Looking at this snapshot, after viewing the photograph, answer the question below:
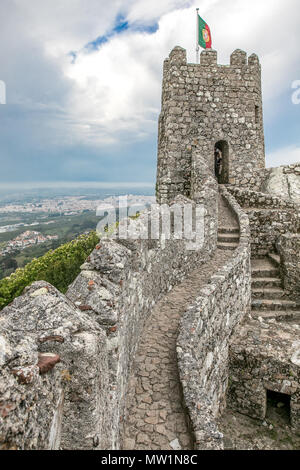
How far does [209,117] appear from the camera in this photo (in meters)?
12.4

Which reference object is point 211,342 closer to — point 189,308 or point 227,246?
point 189,308

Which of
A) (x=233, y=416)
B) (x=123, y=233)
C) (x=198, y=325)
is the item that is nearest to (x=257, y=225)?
(x=233, y=416)

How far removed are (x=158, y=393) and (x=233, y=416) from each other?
3.79 metres

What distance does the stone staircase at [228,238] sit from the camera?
348 inches

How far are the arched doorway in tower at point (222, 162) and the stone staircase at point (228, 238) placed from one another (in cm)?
425

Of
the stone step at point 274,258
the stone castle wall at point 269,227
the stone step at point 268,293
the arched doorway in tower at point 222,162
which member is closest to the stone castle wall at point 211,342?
the stone step at point 268,293

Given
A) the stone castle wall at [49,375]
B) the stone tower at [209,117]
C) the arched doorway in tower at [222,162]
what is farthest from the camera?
the arched doorway in tower at [222,162]

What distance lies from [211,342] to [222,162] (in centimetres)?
991

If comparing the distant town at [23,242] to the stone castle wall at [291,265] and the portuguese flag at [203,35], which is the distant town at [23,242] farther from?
the stone castle wall at [291,265]

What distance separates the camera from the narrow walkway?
284 centimetres

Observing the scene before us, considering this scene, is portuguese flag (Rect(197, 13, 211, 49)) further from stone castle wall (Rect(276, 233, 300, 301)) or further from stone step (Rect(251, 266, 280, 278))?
stone step (Rect(251, 266, 280, 278))

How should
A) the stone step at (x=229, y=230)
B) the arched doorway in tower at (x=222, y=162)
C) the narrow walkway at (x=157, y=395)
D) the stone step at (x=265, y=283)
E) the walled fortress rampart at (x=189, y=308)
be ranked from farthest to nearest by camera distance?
the arched doorway in tower at (x=222, y=162), the stone step at (x=229, y=230), the stone step at (x=265, y=283), the narrow walkway at (x=157, y=395), the walled fortress rampart at (x=189, y=308)

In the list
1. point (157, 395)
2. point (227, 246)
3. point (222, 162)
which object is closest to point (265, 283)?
point (227, 246)
